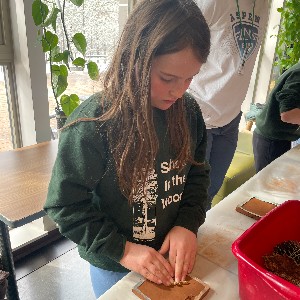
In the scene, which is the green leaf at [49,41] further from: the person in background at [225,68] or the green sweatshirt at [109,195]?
the green sweatshirt at [109,195]

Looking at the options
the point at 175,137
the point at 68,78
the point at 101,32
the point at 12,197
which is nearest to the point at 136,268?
the point at 175,137

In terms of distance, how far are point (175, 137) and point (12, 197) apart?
27.4 inches

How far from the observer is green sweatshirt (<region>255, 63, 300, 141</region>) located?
4.38 ft

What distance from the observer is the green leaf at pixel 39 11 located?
4.84 feet

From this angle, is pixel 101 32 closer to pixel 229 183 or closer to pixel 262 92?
pixel 229 183

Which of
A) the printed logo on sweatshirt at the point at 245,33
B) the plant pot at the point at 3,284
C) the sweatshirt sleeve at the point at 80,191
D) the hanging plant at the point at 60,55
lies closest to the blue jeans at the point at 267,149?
the printed logo on sweatshirt at the point at 245,33

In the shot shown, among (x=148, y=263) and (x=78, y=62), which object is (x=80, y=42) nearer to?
(x=78, y=62)

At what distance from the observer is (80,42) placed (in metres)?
1.64

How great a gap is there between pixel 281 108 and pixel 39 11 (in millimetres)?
1175

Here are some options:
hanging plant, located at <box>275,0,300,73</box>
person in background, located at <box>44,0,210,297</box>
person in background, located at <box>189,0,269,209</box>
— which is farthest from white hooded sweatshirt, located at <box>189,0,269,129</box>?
hanging plant, located at <box>275,0,300,73</box>

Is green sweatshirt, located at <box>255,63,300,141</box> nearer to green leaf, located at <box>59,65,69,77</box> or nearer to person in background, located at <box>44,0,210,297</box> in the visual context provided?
person in background, located at <box>44,0,210,297</box>

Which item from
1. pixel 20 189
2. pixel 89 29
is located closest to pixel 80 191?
pixel 20 189

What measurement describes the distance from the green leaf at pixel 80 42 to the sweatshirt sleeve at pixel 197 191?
101cm

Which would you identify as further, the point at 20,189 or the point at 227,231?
the point at 20,189
